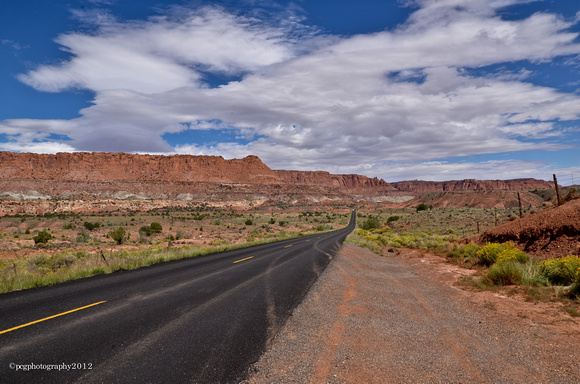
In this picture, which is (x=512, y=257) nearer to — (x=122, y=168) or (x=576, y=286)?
(x=576, y=286)

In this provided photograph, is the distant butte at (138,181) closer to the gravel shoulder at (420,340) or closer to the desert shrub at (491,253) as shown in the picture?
the gravel shoulder at (420,340)

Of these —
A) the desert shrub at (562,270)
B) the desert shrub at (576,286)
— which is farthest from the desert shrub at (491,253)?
the desert shrub at (576,286)

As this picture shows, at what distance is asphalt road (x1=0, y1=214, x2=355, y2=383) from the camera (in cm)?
405

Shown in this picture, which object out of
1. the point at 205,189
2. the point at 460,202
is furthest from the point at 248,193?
the point at 460,202

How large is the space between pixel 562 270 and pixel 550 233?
5.09m

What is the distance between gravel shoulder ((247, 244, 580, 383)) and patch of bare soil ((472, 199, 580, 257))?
17.6 ft

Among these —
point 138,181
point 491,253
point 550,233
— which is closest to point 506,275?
point 491,253

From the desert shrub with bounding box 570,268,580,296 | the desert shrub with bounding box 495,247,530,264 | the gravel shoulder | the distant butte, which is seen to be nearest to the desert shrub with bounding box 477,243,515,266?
the desert shrub with bounding box 495,247,530,264

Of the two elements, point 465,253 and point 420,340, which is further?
point 465,253

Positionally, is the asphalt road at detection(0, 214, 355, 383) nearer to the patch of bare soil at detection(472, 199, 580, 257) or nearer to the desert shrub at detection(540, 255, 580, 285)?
the desert shrub at detection(540, 255, 580, 285)

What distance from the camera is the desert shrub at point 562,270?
8399mm

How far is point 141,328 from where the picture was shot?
5543 millimetres

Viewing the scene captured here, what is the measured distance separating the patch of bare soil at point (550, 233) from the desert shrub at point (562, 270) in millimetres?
2604

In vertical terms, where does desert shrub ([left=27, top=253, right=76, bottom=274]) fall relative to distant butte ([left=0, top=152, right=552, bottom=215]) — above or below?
below
